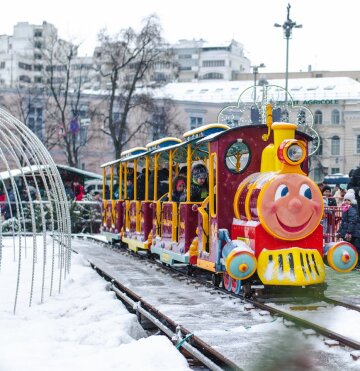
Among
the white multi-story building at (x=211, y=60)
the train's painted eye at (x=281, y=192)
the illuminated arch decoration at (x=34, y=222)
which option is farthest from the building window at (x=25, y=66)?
the train's painted eye at (x=281, y=192)

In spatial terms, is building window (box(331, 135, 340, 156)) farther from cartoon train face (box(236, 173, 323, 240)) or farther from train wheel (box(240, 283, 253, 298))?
train wheel (box(240, 283, 253, 298))

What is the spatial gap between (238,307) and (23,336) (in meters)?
3.13

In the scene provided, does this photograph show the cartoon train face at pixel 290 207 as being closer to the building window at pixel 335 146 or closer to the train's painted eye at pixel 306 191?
the train's painted eye at pixel 306 191

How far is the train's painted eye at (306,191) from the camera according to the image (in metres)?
9.93

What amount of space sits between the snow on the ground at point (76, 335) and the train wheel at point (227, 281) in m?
1.71

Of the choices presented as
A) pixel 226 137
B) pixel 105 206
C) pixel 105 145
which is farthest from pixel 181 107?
pixel 226 137

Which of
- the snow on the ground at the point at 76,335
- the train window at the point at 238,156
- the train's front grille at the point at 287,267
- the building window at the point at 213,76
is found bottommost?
the snow on the ground at the point at 76,335

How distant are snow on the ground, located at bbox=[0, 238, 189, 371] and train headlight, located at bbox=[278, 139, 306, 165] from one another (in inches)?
117

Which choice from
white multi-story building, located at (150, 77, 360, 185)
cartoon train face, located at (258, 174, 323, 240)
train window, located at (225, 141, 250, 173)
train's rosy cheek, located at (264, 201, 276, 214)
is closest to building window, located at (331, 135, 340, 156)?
white multi-story building, located at (150, 77, 360, 185)

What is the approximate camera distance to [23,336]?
7.29m

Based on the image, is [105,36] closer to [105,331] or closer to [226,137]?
[226,137]

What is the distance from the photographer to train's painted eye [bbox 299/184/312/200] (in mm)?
9928

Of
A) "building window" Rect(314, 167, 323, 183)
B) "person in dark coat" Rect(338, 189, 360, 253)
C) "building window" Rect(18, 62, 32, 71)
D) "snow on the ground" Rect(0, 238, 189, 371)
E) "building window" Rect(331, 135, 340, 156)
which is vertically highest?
"building window" Rect(18, 62, 32, 71)

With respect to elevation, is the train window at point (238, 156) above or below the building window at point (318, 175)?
below
